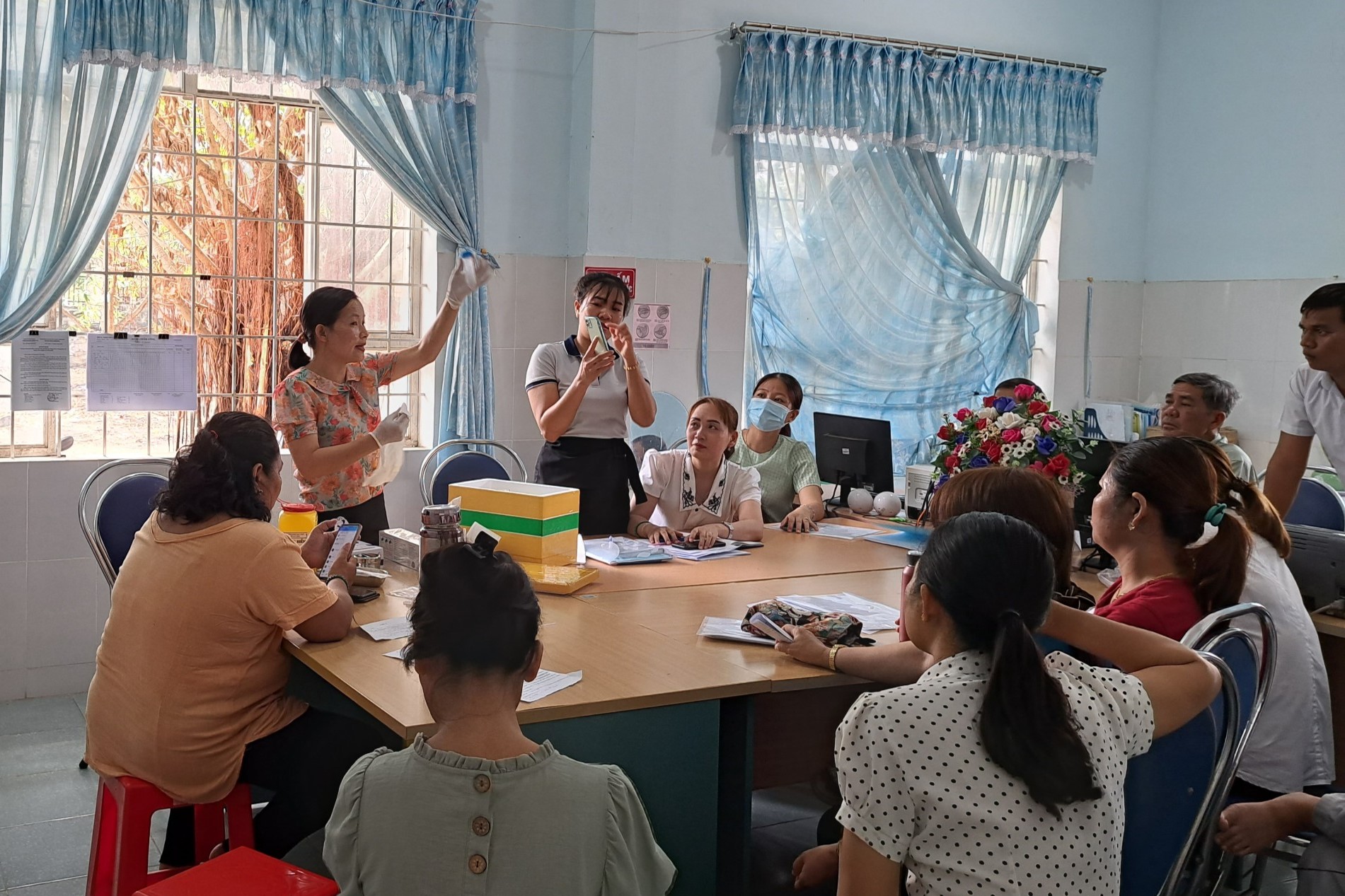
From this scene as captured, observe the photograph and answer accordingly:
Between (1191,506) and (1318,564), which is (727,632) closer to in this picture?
(1191,506)

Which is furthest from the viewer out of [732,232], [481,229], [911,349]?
[911,349]

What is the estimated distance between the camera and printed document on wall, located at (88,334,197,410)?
4316 millimetres

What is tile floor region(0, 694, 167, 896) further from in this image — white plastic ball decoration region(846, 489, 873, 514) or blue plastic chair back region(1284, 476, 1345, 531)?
blue plastic chair back region(1284, 476, 1345, 531)

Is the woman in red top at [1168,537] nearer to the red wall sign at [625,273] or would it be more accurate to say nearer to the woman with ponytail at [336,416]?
the woman with ponytail at [336,416]

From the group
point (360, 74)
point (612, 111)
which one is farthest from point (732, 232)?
point (360, 74)

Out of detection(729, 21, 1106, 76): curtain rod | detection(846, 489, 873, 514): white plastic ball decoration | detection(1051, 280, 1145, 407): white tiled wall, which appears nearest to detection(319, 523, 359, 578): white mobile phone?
detection(846, 489, 873, 514): white plastic ball decoration

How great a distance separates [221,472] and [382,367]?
1411 mm

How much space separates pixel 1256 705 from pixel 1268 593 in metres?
0.49

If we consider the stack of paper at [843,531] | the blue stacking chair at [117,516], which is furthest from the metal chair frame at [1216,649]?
the blue stacking chair at [117,516]

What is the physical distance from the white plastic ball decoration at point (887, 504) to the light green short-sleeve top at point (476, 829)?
2.96 m

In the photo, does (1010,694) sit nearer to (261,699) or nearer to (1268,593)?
(1268,593)

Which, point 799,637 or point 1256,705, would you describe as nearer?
point 1256,705

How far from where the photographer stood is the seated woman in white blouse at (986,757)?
144 cm

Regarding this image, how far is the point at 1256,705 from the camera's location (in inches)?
78.1
